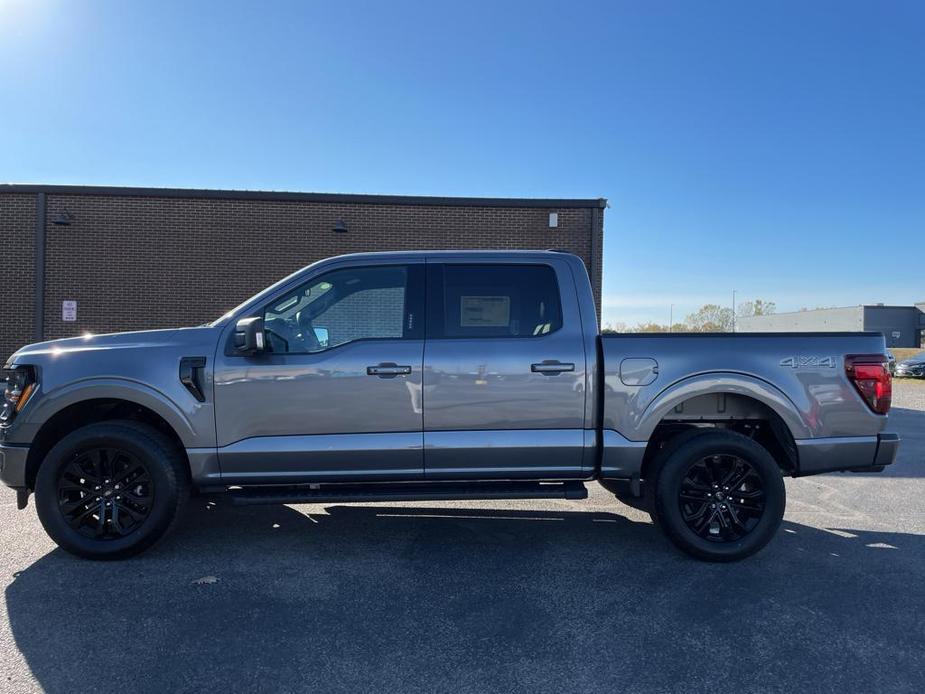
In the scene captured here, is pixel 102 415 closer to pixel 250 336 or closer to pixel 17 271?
pixel 250 336

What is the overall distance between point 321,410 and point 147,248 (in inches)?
463

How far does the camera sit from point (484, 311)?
13.2 ft

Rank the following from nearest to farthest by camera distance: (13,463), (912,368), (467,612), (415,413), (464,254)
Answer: (467,612) → (13,463) → (415,413) → (464,254) → (912,368)

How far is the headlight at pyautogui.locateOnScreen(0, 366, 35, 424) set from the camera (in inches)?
146

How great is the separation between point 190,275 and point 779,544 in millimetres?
12983

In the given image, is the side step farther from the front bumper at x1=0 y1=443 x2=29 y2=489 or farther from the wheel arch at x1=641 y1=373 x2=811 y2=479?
the front bumper at x1=0 y1=443 x2=29 y2=489

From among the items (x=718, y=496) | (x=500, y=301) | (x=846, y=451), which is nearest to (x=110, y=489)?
(x=500, y=301)

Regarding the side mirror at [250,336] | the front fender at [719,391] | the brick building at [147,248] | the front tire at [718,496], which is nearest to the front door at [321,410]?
the side mirror at [250,336]

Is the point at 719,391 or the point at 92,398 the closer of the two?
the point at 92,398

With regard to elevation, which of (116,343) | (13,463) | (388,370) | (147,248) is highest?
(147,248)

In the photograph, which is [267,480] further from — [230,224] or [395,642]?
[230,224]

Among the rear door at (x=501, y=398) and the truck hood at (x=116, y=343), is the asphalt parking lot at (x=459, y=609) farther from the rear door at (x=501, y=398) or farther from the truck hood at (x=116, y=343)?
the truck hood at (x=116, y=343)

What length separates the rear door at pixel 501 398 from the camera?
3783 millimetres

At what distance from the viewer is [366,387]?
375 centimetres
